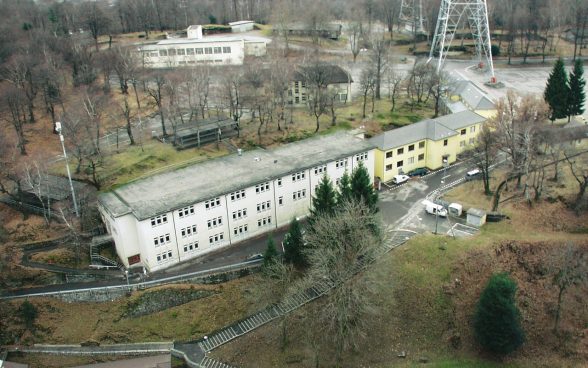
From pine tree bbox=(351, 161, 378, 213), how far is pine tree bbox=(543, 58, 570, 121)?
28.6 metres

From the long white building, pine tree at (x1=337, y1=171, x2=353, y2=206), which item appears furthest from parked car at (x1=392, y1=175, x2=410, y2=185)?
pine tree at (x1=337, y1=171, x2=353, y2=206)

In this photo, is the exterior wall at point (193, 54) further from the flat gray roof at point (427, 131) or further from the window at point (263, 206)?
the window at point (263, 206)

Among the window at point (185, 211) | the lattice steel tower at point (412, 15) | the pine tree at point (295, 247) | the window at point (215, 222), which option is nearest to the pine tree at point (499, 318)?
the pine tree at point (295, 247)

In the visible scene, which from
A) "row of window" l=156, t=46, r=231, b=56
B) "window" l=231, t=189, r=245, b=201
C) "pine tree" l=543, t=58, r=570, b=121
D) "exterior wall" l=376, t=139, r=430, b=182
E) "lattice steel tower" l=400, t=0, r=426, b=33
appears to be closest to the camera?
"window" l=231, t=189, r=245, b=201

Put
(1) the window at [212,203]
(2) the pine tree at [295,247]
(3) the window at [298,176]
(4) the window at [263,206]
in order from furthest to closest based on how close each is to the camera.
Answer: (3) the window at [298,176] < (4) the window at [263,206] < (1) the window at [212,203] < (2) the pine tree at [295,247]

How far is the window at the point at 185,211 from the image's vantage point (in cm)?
4100

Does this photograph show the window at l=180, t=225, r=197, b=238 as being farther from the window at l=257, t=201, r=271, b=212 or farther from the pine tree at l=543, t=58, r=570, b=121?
the pine tree at l=543, t=58, r=570, b=121

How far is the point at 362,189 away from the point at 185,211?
13.3 m

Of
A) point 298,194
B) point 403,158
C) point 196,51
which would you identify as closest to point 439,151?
point 403,158

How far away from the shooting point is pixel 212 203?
42.2 m

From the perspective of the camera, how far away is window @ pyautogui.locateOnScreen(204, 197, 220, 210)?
4197 centimetres

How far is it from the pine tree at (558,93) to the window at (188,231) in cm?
4004

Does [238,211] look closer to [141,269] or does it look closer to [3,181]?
[141,269]

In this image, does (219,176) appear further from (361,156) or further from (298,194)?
(361,156)
